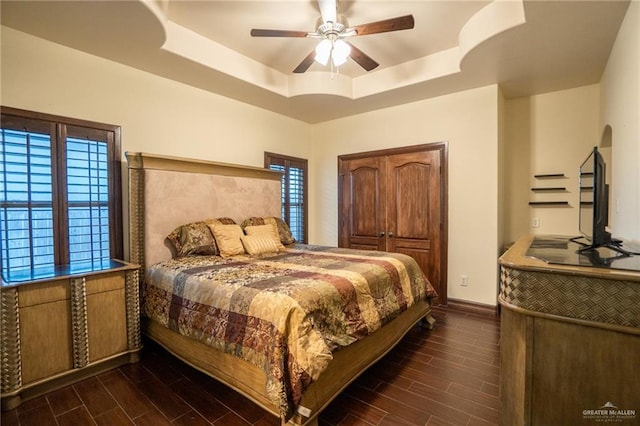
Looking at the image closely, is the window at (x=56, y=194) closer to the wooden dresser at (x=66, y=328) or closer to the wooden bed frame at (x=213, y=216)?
the wooden dresser at (x=66, y=328)

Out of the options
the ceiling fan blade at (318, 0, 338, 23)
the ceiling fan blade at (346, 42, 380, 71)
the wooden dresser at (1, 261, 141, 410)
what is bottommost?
the wooden dresser at (1, 261, 141, 410)

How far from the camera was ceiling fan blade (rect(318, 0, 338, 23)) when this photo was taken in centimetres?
236

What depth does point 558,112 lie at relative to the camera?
12.2 ft

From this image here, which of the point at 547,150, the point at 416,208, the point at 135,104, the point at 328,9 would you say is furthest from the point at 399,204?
the point at 135,104

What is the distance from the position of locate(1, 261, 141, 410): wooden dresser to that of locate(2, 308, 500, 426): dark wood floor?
0.11 meters

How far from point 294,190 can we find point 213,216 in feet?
5.75

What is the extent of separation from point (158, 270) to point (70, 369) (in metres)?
0.88

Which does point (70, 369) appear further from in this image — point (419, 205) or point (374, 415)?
point (419, 205)

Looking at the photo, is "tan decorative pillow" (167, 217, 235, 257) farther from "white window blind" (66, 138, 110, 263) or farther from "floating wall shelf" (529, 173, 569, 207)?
"floating wall shelf" (529, 173, 569, 207)

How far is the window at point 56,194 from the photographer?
234cm

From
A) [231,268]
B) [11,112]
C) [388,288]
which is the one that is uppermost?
[11,112]

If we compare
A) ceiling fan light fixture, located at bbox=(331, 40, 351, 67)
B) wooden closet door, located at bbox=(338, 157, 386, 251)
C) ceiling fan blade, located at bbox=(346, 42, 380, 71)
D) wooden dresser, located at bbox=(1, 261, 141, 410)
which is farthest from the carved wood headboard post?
wooden closet door, located at bbox=(338, 157, 386, 251)

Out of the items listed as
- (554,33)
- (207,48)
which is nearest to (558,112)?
(554,33)

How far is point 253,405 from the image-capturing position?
1944 mm
